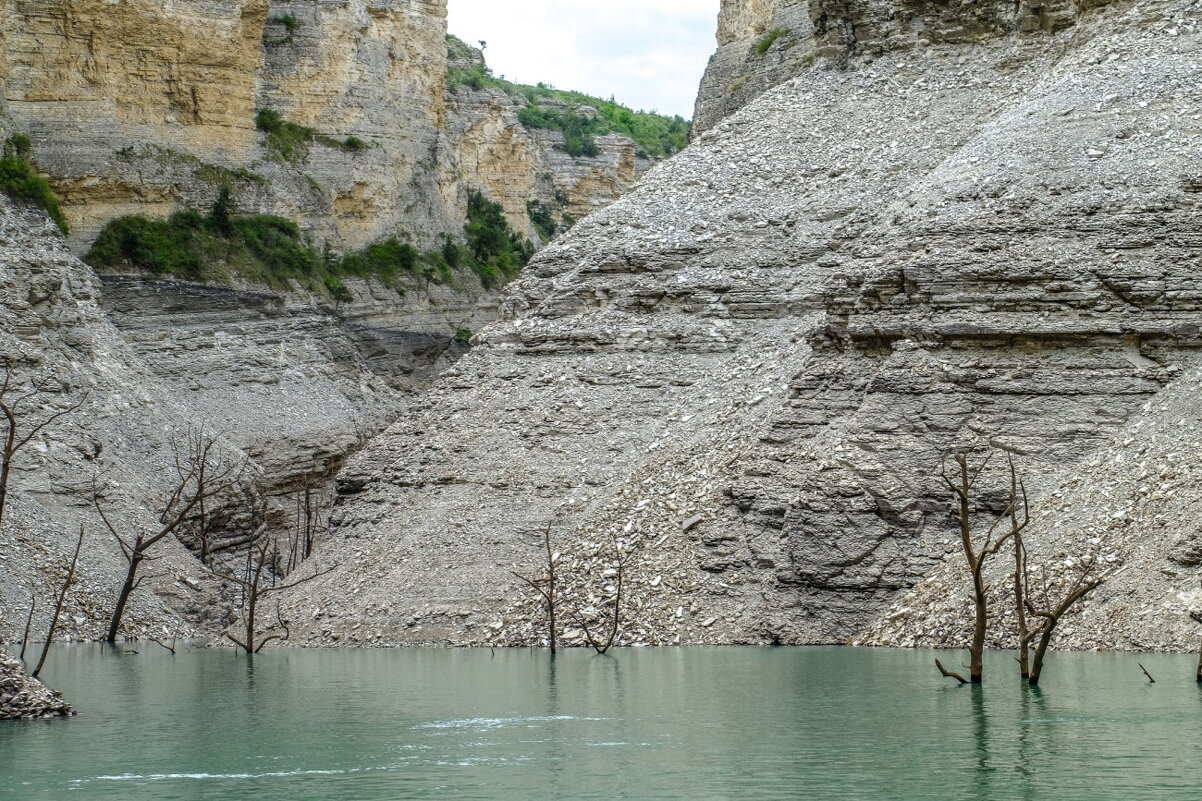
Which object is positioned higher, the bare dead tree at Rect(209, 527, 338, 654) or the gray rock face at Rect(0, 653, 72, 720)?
the bare dead tree at Rect(209, 527, 338, 654)

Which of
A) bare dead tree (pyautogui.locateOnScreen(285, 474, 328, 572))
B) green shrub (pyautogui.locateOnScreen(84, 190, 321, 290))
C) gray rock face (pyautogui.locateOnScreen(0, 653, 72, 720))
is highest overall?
green shrub (pyautogui.locateOnScreen(84, 190, 321, 290))

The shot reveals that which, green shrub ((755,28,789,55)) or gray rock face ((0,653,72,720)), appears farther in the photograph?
green shrub ((755,28,789,55))

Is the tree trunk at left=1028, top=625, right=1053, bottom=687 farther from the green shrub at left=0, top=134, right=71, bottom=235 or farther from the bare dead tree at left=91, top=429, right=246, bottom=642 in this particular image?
the green shrub at left=0, top=134, right=71, bottom=235

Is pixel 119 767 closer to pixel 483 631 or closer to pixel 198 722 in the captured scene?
pixel 198 722

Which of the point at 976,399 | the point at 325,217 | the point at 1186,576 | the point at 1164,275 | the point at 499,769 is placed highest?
the point at 325,217

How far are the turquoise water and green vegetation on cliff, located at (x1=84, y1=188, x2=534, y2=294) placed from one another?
32.1 meters

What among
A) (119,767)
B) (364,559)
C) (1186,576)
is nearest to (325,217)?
(364,559)

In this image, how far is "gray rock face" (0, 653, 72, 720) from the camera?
74.1 ft

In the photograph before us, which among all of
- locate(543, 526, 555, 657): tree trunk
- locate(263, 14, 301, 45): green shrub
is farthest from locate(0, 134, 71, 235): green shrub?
locate(543, 526, 555, 657): tree trunk

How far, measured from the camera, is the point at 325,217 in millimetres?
70875

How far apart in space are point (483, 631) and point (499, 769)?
15.5 meters

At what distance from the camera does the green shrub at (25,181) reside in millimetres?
56438

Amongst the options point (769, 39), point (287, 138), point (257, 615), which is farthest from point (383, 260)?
point (257, 615)

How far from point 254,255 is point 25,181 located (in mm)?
10658
